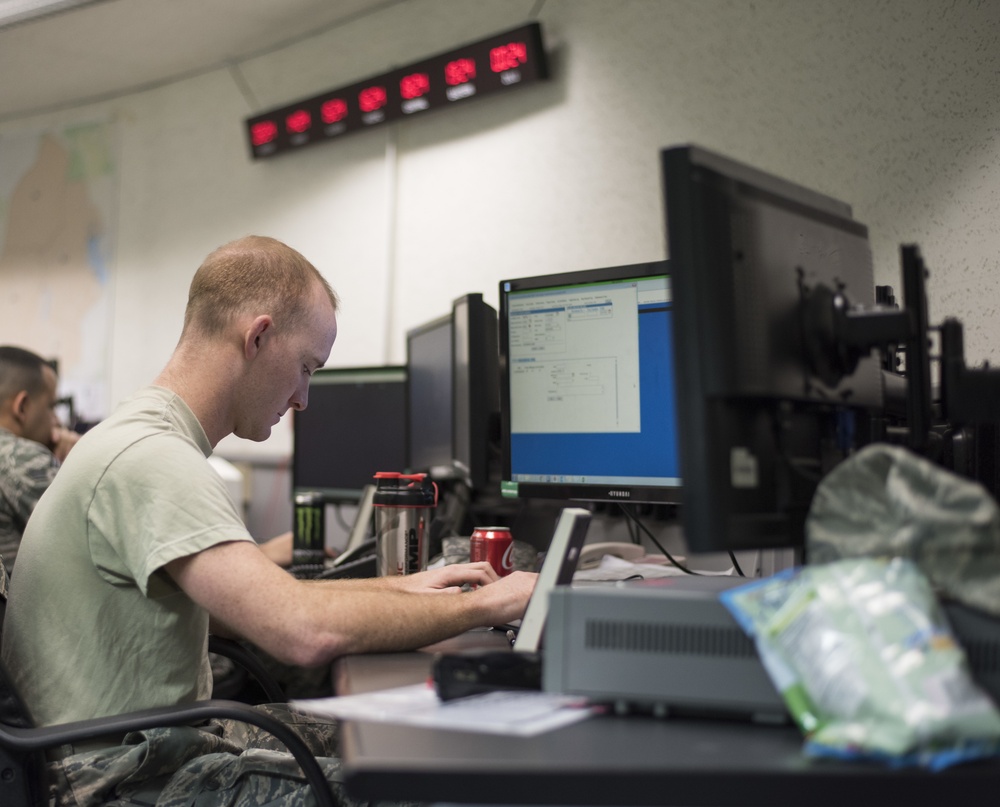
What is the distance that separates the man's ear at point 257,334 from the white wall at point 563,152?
1445mm

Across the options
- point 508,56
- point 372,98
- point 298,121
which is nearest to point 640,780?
point 508,56

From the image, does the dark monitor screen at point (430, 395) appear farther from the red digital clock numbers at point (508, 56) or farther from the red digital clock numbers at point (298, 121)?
the red digital clock numbers at point (298, 121)

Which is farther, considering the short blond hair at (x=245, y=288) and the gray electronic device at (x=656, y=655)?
the short blond hair at (x=245, y=288)

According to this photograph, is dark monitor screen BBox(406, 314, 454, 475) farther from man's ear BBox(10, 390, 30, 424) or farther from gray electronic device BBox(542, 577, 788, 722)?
gray electronic device BBox(542, 577, 788, 722)

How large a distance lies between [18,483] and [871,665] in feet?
7.45

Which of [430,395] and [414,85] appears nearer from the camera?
[430,395]

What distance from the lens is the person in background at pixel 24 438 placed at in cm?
239

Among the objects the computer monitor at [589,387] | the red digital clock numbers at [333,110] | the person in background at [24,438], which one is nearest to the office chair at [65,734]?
the computer monitor at [589,387]

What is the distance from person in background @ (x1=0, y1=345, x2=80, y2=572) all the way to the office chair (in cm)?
123

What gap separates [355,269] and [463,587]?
2571 mm

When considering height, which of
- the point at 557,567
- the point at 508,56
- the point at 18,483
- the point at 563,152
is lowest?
the point at 557,567

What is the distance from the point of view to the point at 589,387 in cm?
169

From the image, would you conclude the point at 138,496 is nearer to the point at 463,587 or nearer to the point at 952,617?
the point at 463,587

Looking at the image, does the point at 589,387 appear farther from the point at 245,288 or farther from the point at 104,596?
the point at 104,596
